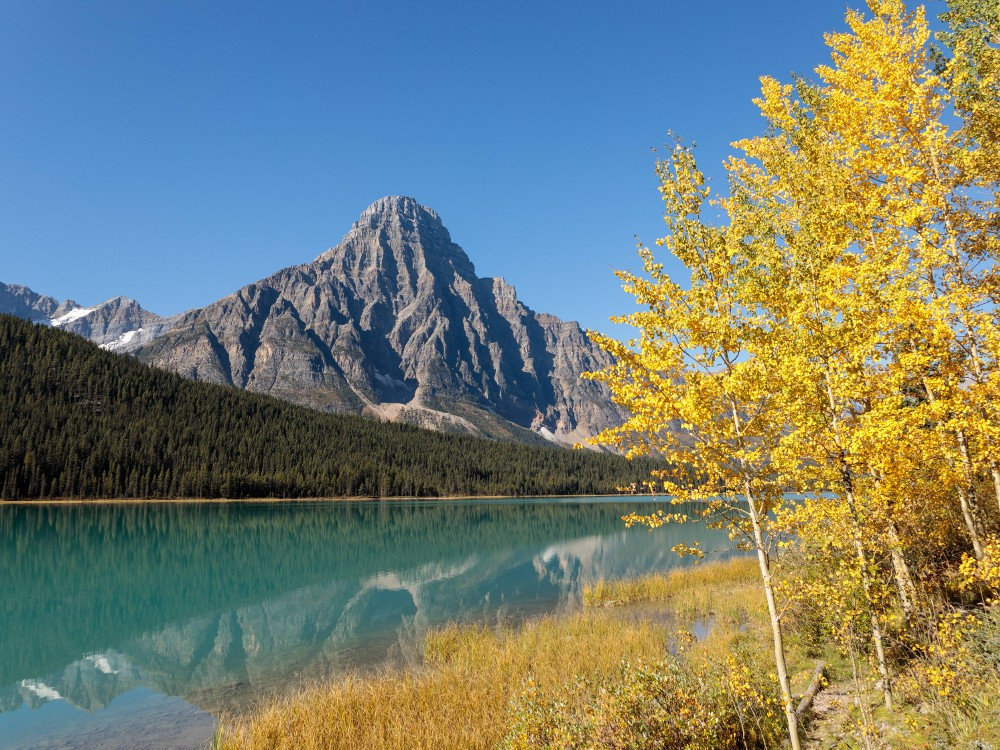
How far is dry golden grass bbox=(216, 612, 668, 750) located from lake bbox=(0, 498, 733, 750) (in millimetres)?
3109

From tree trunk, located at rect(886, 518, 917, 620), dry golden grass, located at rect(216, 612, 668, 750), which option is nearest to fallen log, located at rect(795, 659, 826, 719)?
tree trunk, located at rect(886, 518, 917, 620)

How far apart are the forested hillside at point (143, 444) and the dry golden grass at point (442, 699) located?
480ft

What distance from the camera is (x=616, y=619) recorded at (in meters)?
23.3

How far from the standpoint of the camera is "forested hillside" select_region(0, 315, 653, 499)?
13138 cm

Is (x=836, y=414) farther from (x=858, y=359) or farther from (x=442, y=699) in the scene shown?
(x=442, y=699)

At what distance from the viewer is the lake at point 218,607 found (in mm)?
17062

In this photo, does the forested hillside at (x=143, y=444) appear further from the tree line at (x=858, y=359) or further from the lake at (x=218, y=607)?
the tree line at (x=858, y=359)

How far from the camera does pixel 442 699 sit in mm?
13117

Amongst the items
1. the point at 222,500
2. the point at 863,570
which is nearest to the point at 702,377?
the point at 863,570

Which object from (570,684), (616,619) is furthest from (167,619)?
(570,684)

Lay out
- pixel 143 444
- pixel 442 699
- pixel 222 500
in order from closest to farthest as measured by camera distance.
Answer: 1. pixel 442 699
2. pixel 222 500
3. pixel 143 444

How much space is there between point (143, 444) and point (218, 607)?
144539mm

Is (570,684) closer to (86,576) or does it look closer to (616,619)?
(616,619)

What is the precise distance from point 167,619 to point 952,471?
112 ft
